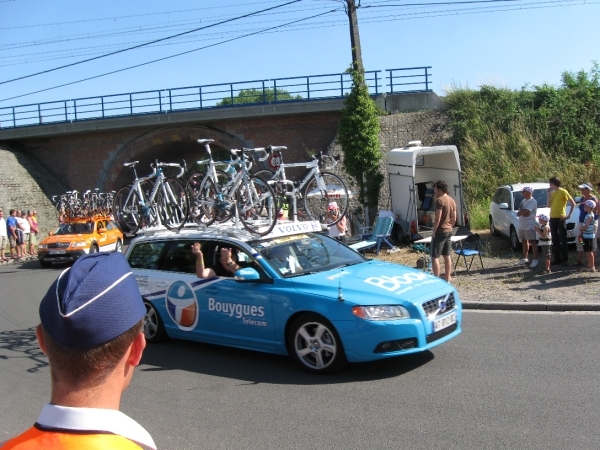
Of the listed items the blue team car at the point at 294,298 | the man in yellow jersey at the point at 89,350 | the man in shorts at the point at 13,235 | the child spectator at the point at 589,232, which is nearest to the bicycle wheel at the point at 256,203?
the blue team car at the point at 294,298

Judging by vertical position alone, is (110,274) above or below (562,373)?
above

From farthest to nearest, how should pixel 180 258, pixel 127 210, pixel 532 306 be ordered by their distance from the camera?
pixel 127 210, pixel 532 306, pixel 180 258

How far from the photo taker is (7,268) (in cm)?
2292

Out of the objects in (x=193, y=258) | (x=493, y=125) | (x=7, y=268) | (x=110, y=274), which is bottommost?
(x=7, y=268)

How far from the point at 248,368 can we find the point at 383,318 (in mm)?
1947

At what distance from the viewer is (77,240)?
21.7 metres

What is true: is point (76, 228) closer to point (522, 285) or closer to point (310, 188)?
point (310, 188)

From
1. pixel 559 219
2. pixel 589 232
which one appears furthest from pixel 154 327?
pixel 559 219

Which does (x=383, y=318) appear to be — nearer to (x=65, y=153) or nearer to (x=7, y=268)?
(x=7, y=268)

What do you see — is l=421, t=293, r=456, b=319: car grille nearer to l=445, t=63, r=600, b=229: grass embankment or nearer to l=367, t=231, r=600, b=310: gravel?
l=367, t=231, r=600, b=310: gravel

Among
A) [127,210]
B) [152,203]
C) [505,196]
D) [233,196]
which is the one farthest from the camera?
[505,196]

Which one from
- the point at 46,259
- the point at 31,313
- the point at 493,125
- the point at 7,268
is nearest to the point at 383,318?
the point at 31,313

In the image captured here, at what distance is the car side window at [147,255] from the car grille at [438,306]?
404cm

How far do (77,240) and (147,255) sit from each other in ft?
44.0
